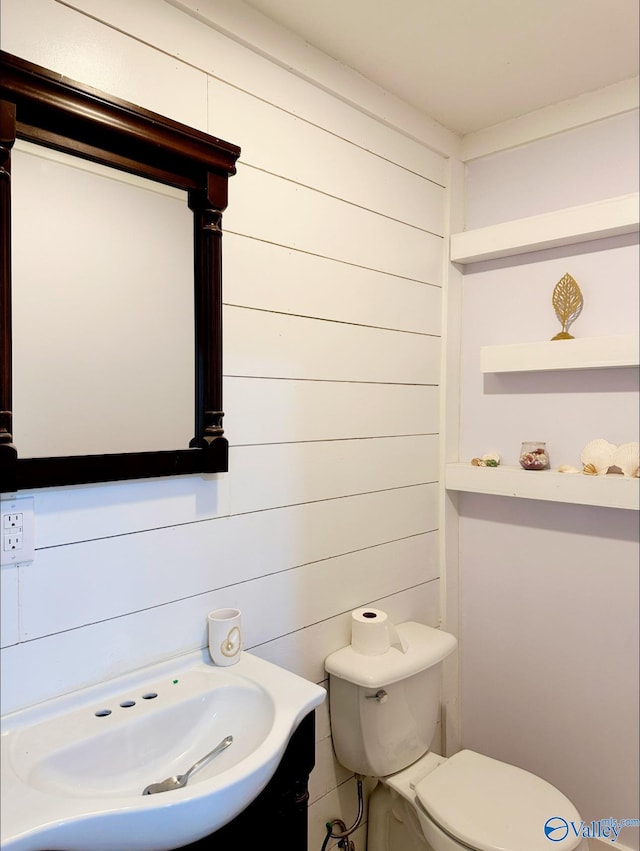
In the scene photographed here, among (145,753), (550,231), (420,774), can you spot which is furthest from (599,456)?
(145,753)

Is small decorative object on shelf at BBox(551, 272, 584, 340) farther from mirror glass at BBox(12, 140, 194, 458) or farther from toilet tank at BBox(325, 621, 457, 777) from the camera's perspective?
mirror glass at BBox(12, 140, 194, 458)

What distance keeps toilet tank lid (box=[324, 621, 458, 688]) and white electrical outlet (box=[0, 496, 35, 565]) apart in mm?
912

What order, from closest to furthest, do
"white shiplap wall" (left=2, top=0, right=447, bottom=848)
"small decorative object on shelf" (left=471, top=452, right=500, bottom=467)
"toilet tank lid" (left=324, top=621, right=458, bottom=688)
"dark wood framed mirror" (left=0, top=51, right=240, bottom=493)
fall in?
"dark wood framed mirror" (left=0, top=51, right=240, bottom=493)
"white shiplap wall" (left=2, top=0, right=447, bottom=848)
"toilet tank lid" (left=324, top=621, right=458, bottom=688)
"small decorative object on shelf" (left=471, top=452, right=500, bottom=467)

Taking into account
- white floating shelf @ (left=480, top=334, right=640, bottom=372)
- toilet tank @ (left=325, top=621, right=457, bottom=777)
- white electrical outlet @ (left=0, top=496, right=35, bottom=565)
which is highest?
white floating shelf @ (left=480, top=334, right=640, bottom=372)

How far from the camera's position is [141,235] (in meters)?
1.32

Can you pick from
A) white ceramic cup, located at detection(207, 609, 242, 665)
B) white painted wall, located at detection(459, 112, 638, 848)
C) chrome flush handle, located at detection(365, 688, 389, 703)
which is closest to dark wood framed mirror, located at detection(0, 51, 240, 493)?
white ceramic cup, located at detection(207, 609, 242, 665)

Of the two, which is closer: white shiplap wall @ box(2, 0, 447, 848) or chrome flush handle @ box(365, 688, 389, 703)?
white shiplap wall @ box(2, 0, 447, 848)

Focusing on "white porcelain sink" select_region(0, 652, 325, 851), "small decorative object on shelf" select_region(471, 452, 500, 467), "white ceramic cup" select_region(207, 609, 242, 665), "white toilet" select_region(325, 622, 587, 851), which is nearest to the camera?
"white porcelain sink" select_region(0, 652, 325, 851)

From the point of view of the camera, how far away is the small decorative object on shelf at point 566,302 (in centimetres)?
189

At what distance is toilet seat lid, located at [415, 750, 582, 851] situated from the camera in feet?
4.81

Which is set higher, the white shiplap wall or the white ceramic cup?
the white shiplap wall

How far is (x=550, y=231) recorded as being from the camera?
6.19ft

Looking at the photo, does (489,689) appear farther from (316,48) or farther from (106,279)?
(316,48)

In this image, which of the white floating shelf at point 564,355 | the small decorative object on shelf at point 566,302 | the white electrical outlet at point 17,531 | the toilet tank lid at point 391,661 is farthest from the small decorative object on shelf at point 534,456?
the white electrical outlet at point 17,531
